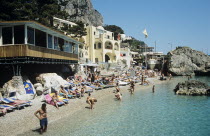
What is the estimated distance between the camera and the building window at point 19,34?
15648 millimetres

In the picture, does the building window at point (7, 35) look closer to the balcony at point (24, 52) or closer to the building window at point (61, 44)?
the balcony at point (24, 52)

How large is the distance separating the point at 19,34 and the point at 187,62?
54570mm

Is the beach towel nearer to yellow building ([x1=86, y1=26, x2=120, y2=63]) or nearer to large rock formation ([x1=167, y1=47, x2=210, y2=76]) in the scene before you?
yellow building ([x1=86, y1=26, x2=120, y2=63])

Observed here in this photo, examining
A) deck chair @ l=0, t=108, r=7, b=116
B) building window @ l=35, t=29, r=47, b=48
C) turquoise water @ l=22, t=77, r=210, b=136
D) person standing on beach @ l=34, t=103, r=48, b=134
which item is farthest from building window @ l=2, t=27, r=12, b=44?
person standing on beach @ l=34, t=103, r=48, b=134

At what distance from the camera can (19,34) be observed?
15727 millimetres

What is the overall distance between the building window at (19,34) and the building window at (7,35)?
588mm

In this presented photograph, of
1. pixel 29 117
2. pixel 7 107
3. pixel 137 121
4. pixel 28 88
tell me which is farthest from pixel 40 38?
pixel 137 121

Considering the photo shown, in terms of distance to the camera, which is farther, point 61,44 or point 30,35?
point 61,44

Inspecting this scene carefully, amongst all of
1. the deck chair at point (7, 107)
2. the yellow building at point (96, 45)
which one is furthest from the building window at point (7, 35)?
the yellow building at point (96, 45)

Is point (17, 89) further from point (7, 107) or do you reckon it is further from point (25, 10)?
point (25, 10)

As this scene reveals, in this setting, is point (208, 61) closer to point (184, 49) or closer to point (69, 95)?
point (184, 49)

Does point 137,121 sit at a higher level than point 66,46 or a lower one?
lower

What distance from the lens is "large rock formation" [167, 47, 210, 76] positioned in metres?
58.0

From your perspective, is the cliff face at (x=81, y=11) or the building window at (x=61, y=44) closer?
the building window at (x=61, y=44)
